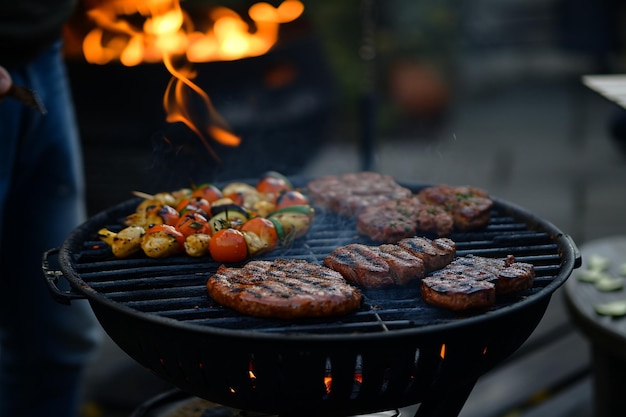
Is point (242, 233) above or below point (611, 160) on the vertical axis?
above

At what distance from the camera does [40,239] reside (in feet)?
11.8

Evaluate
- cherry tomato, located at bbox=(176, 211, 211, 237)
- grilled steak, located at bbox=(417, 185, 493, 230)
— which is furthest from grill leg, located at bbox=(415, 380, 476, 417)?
cherry tomato, located at bbox=(176, 211, 211, 237)

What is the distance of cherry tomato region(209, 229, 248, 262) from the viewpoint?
259 cm

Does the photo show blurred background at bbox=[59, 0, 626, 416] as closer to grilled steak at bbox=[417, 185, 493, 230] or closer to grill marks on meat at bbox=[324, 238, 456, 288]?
grilled steak at bbox=[417, 185, 493, 230]

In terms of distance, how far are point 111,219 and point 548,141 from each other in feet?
22.1

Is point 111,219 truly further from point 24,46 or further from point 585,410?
point 585,410

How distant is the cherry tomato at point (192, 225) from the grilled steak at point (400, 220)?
1.95 feet

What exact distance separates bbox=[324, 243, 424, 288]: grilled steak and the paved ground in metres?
2.60

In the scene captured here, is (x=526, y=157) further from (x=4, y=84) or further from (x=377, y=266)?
(x=4, y=84)

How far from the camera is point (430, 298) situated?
2227mm

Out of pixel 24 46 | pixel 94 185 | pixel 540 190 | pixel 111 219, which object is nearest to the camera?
pixel 111 219

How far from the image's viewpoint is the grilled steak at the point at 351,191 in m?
3.06

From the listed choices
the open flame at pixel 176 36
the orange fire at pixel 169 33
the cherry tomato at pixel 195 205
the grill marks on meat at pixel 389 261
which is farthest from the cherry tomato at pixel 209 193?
the orange fire at pixel 169 33

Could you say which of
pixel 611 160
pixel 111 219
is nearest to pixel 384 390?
pixel 111 219
